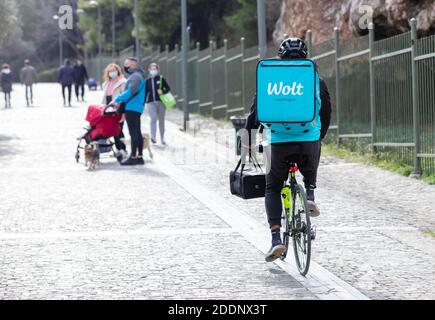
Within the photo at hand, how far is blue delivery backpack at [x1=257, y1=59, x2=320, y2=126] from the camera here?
27.5 ft

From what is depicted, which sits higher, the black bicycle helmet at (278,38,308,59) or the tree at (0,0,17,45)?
A: the tree at (0,0,17,45)

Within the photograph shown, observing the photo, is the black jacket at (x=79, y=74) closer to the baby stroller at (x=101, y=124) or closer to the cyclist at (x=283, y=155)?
the baby stroller at (x=101, y=124)

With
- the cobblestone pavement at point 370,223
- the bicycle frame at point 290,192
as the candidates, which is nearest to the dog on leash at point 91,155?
the cobblestone pavement at point 370,223

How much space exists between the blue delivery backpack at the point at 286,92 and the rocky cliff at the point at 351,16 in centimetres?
1508

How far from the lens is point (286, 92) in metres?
8.43

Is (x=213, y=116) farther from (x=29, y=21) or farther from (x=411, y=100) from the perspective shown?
(x=29, y=21)

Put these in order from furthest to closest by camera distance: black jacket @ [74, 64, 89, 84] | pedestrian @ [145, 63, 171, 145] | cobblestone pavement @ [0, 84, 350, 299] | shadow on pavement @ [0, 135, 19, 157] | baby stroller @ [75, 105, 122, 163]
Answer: black jacket @ [74, 64, 89, 84], pedestrian @ [145, 63, 171, 145], shadow on pavement @ [0, 135, 19, 157], baby stroller @ [75, 105, 122, 163], cobblestone pavement @ [0, 84, 350, 299]

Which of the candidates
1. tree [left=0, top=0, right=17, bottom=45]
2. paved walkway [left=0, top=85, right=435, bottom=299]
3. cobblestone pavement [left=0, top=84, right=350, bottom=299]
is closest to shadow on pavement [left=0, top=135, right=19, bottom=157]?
tree [left=0, top=0, right=17, bottom=45]

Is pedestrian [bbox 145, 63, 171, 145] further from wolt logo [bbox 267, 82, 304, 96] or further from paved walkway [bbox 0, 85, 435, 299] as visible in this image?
wolt logo [bbox 267, 82, 304, 96]

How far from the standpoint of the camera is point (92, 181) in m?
16.2

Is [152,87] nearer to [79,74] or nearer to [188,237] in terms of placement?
[188,237]

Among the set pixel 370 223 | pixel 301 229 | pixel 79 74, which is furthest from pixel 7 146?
pixel 79 74

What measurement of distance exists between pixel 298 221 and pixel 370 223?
9.75ft
